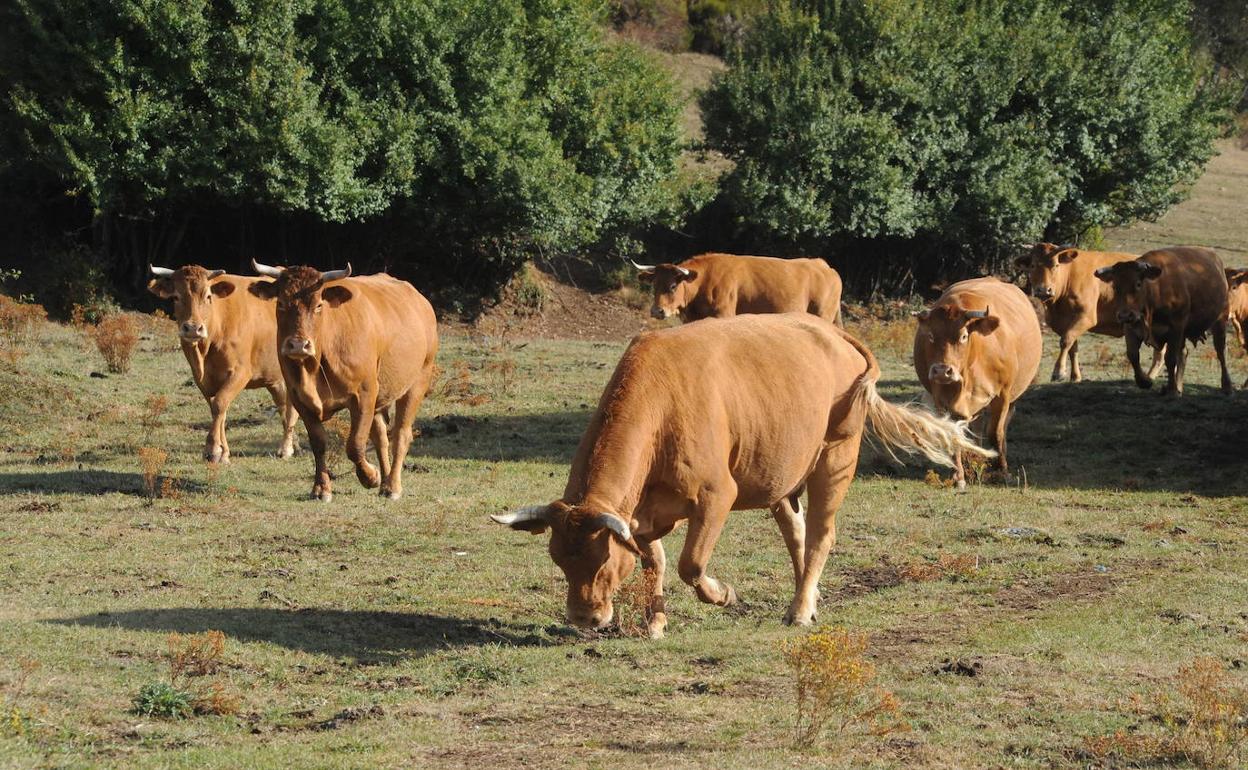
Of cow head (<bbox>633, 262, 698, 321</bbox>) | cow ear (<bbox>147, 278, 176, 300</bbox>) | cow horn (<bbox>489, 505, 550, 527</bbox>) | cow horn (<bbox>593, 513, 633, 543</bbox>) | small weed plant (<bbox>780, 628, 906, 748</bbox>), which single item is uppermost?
cow horn (<bbox>593, 513, 633, 543</bbox>)

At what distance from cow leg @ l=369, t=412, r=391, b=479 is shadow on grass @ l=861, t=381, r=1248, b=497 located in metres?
5.98

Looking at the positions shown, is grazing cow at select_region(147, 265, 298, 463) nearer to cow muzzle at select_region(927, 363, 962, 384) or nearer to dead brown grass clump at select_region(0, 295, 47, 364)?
dead brown grass clump at select_region(0, 295, 47, 364)

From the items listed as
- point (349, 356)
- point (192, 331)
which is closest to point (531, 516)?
point (349, 356)

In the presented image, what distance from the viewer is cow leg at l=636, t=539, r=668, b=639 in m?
9.58

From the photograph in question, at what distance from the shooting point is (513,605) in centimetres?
1063

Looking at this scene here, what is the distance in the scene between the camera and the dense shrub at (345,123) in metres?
26.9

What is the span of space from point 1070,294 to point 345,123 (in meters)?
14.5

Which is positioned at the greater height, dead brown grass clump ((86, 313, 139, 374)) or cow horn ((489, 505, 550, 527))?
cow horn ((489, 505, 550, 527))

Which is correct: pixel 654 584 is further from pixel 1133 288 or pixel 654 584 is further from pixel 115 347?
pixel 1133 288

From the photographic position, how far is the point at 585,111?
33969 millimetres

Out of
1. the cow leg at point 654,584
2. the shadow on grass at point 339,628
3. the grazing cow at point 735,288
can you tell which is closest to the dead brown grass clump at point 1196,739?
the cow leg at point 654,584

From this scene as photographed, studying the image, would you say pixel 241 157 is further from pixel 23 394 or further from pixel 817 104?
pixel 817 104

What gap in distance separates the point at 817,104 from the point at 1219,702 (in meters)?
30.0

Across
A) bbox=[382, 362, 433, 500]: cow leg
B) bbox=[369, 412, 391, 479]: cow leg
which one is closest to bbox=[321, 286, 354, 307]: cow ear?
bbox=[369, 412, 391, 479]: cow leg
